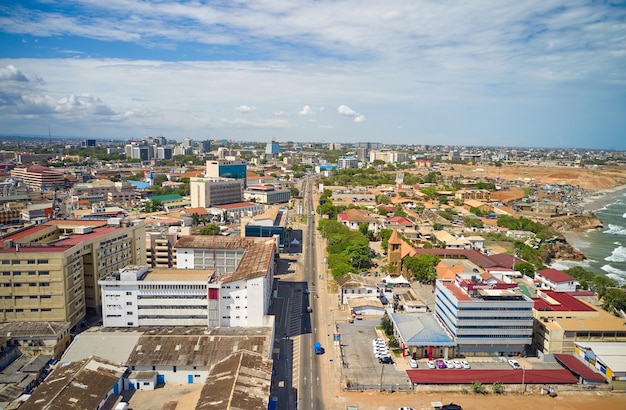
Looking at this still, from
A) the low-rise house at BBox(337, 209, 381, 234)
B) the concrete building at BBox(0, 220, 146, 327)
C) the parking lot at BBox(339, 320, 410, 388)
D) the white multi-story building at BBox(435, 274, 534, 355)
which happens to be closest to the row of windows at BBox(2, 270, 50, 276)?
the concrete building at BBox(0, 220, 146, 327)

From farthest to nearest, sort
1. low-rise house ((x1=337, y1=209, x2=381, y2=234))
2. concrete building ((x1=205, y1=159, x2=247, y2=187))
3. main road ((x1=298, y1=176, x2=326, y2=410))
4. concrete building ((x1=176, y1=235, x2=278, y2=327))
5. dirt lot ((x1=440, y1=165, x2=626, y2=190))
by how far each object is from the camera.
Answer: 1. dirt lot ((x1=440, y1=165, x2=626, y2=190))
2. concrete building ((x1=205, y1=159, x2=247, y2=187))
3. low-rise house ((x1=337, y1=209, x2=381, y2=234))
4. concrete building ((x1=176, y1=235, x2=278, y2=327))
5. main road ((x1=298, y1=176, x2=326, y2=410))

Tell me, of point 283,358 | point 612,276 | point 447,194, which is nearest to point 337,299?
point 283,358

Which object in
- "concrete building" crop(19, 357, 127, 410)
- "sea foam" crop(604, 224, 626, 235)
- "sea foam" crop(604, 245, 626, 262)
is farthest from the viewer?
"sea foam" crop(604, 224, 626, 235)

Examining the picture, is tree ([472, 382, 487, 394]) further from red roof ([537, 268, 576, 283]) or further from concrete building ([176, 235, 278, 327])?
red roof ([537, 268, 576, 283])

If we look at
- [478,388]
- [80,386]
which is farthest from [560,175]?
[80,386]

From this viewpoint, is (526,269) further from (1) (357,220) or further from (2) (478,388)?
(1) (357,220)

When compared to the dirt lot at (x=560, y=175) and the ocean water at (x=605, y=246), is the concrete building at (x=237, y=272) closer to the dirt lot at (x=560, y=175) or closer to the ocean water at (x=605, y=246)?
the ocean water at (x=605, y=246)

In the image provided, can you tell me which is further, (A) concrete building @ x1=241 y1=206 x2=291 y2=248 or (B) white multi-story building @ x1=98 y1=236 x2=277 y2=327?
(A) concrete building @ x1=241 y1=206 x2=291 y2=248
